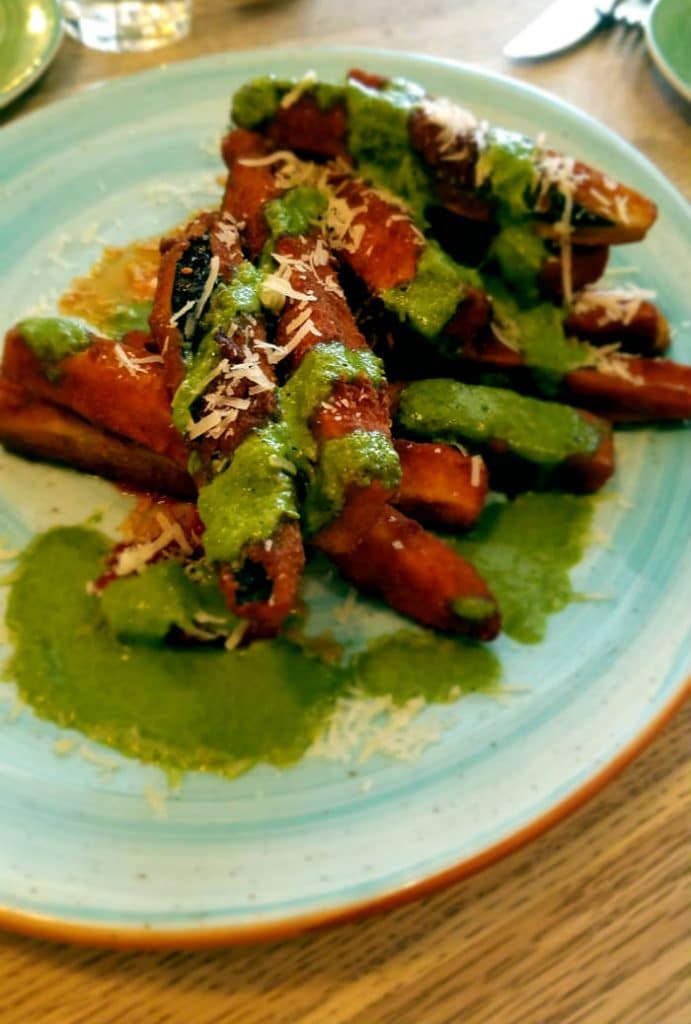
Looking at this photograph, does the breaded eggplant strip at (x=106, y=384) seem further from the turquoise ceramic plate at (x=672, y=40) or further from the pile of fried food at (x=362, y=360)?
the turquoise ceramic plate at (x=672, y=40)

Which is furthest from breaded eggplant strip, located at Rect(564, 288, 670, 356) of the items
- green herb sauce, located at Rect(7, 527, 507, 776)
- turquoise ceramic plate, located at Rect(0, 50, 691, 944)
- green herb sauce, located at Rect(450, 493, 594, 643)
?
green herb sauce, located at Rect(7, 527, 507, 776)

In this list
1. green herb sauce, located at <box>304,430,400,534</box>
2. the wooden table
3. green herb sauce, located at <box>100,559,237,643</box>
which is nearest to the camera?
the wooden table

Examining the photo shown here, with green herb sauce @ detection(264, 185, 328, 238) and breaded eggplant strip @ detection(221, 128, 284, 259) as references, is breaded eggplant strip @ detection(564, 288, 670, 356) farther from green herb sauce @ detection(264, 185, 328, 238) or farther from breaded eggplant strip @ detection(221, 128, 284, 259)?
breaded eggplant strip @ detection(221, 128, 284, 259)

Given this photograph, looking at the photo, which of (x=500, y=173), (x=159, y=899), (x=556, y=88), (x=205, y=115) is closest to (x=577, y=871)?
(x=159, y=899)

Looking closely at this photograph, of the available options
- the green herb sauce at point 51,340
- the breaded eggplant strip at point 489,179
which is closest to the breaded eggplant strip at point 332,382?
the breaded eggplant strip at point 489,179

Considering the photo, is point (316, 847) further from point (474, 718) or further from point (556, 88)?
point (556, 88)

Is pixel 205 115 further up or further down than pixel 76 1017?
further up

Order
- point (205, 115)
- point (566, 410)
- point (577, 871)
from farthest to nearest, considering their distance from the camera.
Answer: point (205, 115) → point (566, 410) → point (577, 871)
